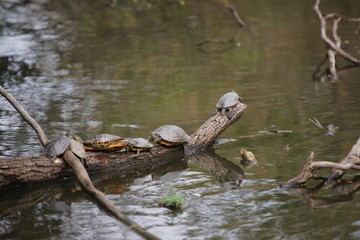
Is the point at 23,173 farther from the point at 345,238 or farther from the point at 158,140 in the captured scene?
the point at 345,238

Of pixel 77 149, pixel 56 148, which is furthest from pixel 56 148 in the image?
pixel 77 149

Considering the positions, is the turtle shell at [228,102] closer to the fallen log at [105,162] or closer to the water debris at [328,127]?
the fallen log at [105,162]

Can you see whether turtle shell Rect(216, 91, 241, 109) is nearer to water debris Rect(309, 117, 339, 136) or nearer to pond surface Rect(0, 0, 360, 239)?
pond surface Rect(0, 0, 360, 239)

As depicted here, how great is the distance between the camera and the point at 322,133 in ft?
22.2

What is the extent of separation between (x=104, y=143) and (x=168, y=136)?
747 mm

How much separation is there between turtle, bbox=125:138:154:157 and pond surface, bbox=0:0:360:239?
0.30 meters

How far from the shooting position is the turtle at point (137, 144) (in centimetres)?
582

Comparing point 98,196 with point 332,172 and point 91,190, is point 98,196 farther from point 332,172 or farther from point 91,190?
point 332,172

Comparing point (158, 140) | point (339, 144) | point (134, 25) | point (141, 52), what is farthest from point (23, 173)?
point (134, 25)

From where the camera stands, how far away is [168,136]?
20.0 feet

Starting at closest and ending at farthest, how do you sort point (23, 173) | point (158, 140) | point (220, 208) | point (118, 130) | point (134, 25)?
point (220, 208)
point (23, 173)
point (158, 140)
point (118, 130)
point (134, 25)

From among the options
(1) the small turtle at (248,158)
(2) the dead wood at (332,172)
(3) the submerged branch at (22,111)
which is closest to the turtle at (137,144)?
(3) the submerged branch at (22,111)

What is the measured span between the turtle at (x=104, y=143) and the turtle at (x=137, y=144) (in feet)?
0.22

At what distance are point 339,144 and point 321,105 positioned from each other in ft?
6.43
